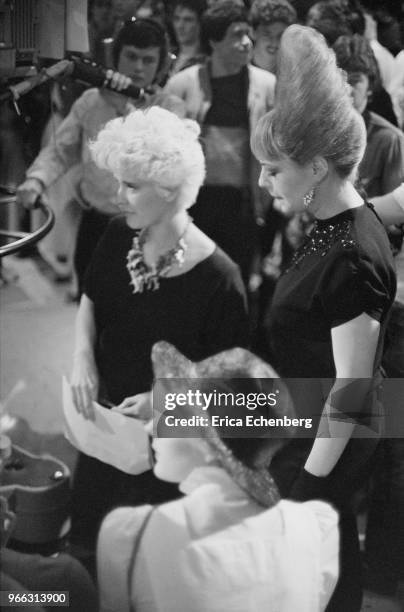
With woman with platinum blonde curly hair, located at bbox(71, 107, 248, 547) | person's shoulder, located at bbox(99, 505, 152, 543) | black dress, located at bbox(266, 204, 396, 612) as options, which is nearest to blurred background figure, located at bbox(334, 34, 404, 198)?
black dress, located at bbox(266, 204, 396, 612)

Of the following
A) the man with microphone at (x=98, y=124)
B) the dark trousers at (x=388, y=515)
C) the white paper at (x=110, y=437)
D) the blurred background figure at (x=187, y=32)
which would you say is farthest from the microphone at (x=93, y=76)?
the dark trousers at (x=388, y=515)

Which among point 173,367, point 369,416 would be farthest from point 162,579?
point 369,416

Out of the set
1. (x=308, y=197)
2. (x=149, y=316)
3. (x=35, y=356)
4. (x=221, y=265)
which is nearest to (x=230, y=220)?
(x=221, y=265)

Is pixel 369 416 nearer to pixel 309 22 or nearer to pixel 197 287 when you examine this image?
pixel 197 287

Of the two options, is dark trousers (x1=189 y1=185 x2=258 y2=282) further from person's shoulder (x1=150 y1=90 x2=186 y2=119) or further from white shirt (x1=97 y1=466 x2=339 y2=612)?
white shirt (x1=97 y1=466 x2=339 y2=612)

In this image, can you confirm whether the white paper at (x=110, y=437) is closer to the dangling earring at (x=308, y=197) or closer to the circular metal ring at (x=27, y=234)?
the circular metal ring at (x=27, y=234)

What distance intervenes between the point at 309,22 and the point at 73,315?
109 cm

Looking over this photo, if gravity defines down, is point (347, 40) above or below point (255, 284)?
above

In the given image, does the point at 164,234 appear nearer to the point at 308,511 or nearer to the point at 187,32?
the point at 187,32

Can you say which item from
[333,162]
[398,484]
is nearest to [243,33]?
[333,162]

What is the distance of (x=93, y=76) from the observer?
7.66 feet

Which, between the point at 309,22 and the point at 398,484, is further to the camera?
the point at 398,484

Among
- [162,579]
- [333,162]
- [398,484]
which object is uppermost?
[333,162]

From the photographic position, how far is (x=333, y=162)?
2244mm
